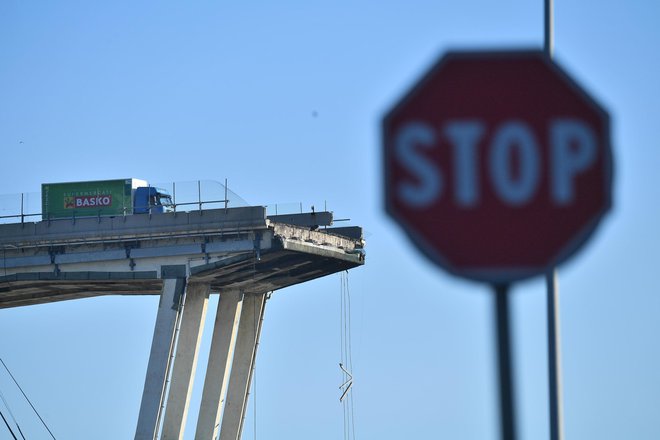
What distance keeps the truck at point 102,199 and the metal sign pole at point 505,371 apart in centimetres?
7811

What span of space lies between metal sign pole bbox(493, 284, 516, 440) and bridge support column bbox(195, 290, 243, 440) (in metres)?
85.5

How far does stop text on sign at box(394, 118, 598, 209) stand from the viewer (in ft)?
28.6

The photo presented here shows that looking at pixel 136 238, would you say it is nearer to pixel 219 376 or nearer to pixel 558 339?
pixel 219 376

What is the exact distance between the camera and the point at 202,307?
90.0m

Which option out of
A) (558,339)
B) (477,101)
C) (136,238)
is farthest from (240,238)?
(477,101)

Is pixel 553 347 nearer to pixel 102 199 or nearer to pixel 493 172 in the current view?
pixel 493 172

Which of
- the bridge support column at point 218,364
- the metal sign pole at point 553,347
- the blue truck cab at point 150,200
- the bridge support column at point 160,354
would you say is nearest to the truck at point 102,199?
the blue truck cab at point 150,200

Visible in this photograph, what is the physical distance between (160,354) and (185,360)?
2.99m

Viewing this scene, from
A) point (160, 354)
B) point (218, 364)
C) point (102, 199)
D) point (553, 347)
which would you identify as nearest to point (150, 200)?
point (102, 199)

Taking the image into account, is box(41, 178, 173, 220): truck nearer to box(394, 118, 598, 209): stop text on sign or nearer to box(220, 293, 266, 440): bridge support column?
box(220, 293, 266, 440): bridge support column

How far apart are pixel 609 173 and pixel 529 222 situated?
59 cm

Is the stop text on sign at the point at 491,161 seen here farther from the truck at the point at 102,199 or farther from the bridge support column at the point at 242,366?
the bridge support column at the point at 242,366

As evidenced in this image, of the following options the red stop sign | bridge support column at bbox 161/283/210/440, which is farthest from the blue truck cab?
the red stop sign

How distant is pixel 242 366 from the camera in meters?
98.1
